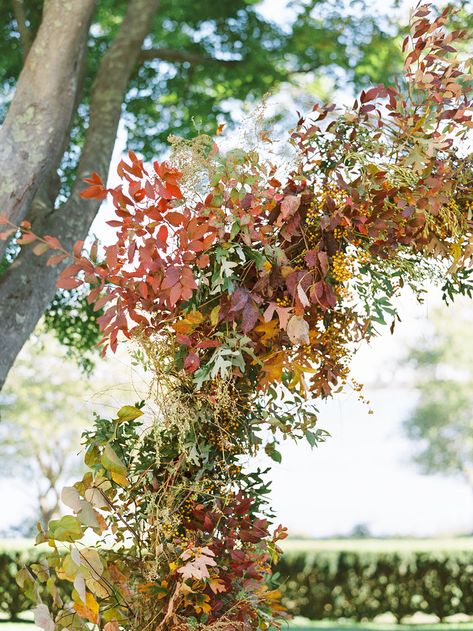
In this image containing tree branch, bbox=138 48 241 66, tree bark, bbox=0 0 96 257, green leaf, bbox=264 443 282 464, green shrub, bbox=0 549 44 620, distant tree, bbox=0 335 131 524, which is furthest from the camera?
distant tree, bbox=0 335 131 524

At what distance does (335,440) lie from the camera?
22375mm

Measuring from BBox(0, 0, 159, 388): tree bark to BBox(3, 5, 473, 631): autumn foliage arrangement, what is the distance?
1.88 meters

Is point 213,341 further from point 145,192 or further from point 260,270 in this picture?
point 145,192

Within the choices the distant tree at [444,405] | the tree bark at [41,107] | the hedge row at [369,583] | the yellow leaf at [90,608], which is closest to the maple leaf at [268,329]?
the yellow leaf at [90,608]

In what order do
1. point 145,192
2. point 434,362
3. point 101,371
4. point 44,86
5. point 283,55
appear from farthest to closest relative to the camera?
point 434,362 → point 101,371 → point 283,55 → point 44,86 → point 145,192

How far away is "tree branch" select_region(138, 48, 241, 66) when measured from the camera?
257 inches

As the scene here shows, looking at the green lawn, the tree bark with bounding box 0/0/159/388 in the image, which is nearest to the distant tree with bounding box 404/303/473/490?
the green lawn

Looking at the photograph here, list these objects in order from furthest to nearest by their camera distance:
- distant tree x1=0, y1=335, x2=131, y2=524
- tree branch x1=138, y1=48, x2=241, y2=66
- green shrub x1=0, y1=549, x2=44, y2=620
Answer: distant tree x1=0, y1=335, x2=131, y2=524
green shrub x1=0, y1=549, x2=44, y2=620
tree branch x1=138, y1=48, x2=241, y2=66

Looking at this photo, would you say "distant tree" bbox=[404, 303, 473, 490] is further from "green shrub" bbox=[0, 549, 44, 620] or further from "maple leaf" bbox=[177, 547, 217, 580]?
"maple leaf" bbox=[177, 547, 217, 580]

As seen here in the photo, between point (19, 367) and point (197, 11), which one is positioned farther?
point (19, 367)

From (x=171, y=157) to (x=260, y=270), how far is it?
1.49 ft

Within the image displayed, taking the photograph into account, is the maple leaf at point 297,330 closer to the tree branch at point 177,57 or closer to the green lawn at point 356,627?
the tree branch at point 177,57

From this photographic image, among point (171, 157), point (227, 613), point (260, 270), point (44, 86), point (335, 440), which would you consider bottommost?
point (227, 613)

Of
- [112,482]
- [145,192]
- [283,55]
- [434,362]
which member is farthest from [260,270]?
[434,362]
